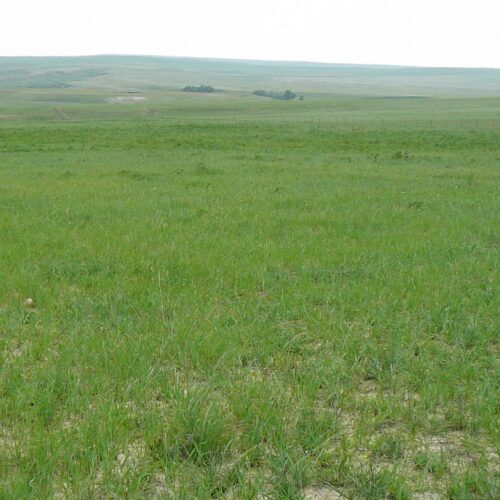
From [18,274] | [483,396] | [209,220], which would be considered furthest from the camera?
[209,220]

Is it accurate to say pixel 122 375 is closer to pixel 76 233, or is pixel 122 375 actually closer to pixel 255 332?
pixel 255 332

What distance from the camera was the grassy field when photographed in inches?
160

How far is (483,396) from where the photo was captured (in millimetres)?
5090

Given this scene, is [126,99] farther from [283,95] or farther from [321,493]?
[321,493]

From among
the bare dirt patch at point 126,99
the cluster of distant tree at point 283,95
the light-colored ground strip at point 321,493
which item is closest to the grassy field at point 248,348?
the light-colored ground strip at point 321,493

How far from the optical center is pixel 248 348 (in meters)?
6.13

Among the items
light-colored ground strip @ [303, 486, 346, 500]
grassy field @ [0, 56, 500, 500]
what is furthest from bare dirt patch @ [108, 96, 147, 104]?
light-colored ground strip @ [303, 486, 346, 500]

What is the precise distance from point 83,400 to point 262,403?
1429mm

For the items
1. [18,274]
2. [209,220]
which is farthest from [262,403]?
[209,220]

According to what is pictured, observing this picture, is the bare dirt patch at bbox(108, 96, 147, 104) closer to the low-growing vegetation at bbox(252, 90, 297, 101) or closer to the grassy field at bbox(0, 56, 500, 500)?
the low-growing vegetation at bbox(252, 90, 297, 101)

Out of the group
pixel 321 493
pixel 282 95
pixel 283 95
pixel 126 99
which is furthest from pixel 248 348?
pixel 282 95

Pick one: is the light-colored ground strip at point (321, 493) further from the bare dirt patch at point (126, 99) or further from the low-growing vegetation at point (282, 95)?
the low-growing vegetation at point (282, 95)

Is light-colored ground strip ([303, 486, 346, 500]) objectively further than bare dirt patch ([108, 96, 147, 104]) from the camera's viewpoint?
No

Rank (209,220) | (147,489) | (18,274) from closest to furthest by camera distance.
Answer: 1. (147,489)
2. (18,274)
3. (209,220)
